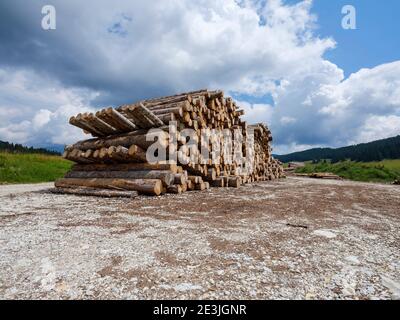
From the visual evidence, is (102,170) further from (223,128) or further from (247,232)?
(247,232)

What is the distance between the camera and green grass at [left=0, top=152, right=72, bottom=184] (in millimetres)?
13440

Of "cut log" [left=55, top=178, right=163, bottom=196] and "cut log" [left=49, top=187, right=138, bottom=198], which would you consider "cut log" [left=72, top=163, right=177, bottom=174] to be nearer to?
"cut log" [left=55, top=178, right=163, bottom=196]

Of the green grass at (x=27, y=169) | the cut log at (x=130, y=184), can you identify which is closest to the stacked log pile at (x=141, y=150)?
the cut log at (x=130, y=184)

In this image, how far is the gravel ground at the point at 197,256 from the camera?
1942mm

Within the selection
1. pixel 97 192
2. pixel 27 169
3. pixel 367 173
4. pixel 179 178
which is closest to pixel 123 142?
pixel 97 192

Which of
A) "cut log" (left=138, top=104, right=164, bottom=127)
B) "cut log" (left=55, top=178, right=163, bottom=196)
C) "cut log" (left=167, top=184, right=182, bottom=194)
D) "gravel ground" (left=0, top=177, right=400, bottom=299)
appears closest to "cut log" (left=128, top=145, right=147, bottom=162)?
"cut log" (left=55, top=178, right=163, bottom=196)

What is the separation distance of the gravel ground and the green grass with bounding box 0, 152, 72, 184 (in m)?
11.1

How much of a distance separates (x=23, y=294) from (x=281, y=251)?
7.53 ft

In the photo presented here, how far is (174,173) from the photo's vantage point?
744cm

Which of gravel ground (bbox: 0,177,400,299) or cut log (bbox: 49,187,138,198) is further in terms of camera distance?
cut log (bbox: 49,187,138,198)

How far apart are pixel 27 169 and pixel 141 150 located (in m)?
10.7

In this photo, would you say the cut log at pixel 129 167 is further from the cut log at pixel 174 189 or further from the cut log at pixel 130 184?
the cut log at pixel 130 184

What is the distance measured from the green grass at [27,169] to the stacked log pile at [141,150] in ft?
21.0
